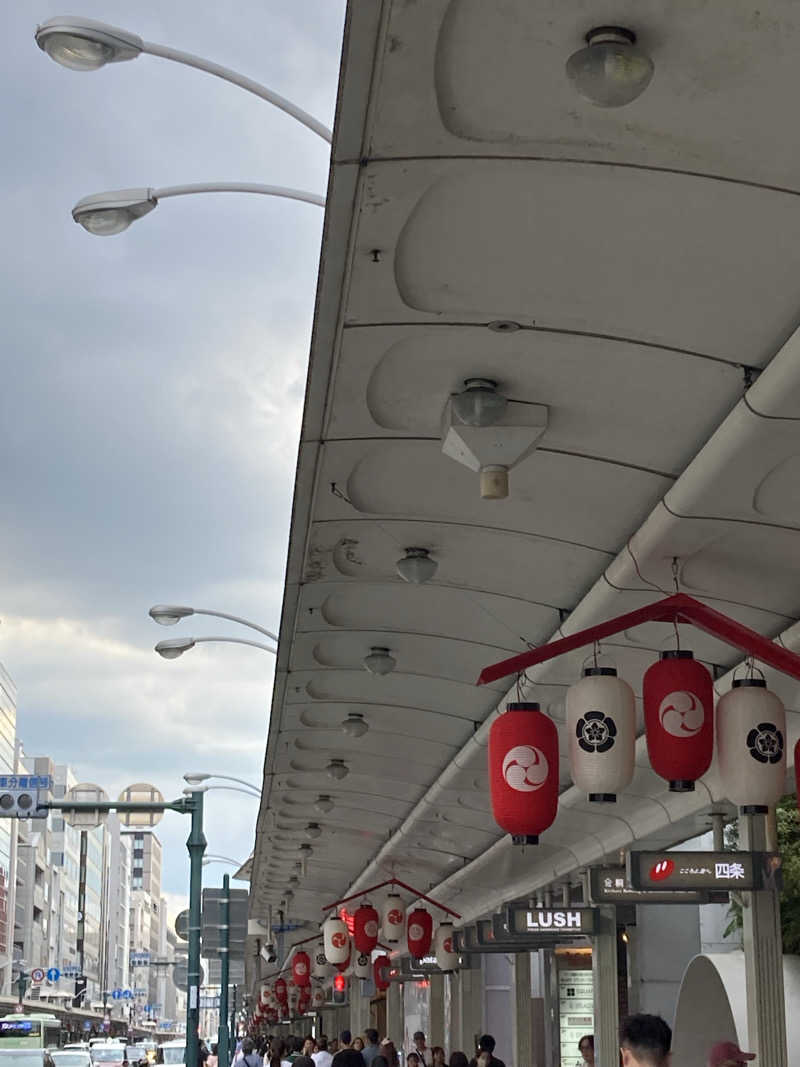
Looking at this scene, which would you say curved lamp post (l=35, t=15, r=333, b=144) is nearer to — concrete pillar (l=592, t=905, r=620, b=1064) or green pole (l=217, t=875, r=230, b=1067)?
concrete pillar (l=592, t=905, r=620, b=1064)

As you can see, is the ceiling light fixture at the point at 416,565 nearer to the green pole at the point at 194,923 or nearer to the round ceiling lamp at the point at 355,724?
the round ceiling lamp at the point at 355,724

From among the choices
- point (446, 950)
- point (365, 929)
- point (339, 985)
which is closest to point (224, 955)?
point (365, 929)

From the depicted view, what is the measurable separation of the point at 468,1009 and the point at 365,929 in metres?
6.31

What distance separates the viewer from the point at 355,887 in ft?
107

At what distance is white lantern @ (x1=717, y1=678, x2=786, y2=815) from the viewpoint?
7.80m

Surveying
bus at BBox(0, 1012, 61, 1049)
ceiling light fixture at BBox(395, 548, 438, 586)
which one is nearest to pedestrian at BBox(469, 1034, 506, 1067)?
ceiling light fixture at BBox(395, 548, 438, 586)

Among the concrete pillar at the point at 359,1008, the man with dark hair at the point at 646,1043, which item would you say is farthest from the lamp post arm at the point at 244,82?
the concrete pillar at the point at 359,1008

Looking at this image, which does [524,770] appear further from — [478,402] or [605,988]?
[605,988]

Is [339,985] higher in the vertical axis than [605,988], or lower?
lower

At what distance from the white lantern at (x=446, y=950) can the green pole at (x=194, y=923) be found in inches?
220

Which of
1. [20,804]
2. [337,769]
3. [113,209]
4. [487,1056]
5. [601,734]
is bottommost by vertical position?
[487,1056]

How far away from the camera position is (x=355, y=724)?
16297mm

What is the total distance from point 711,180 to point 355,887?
28.6m

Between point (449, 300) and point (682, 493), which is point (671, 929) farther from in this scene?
point (449, 300)
